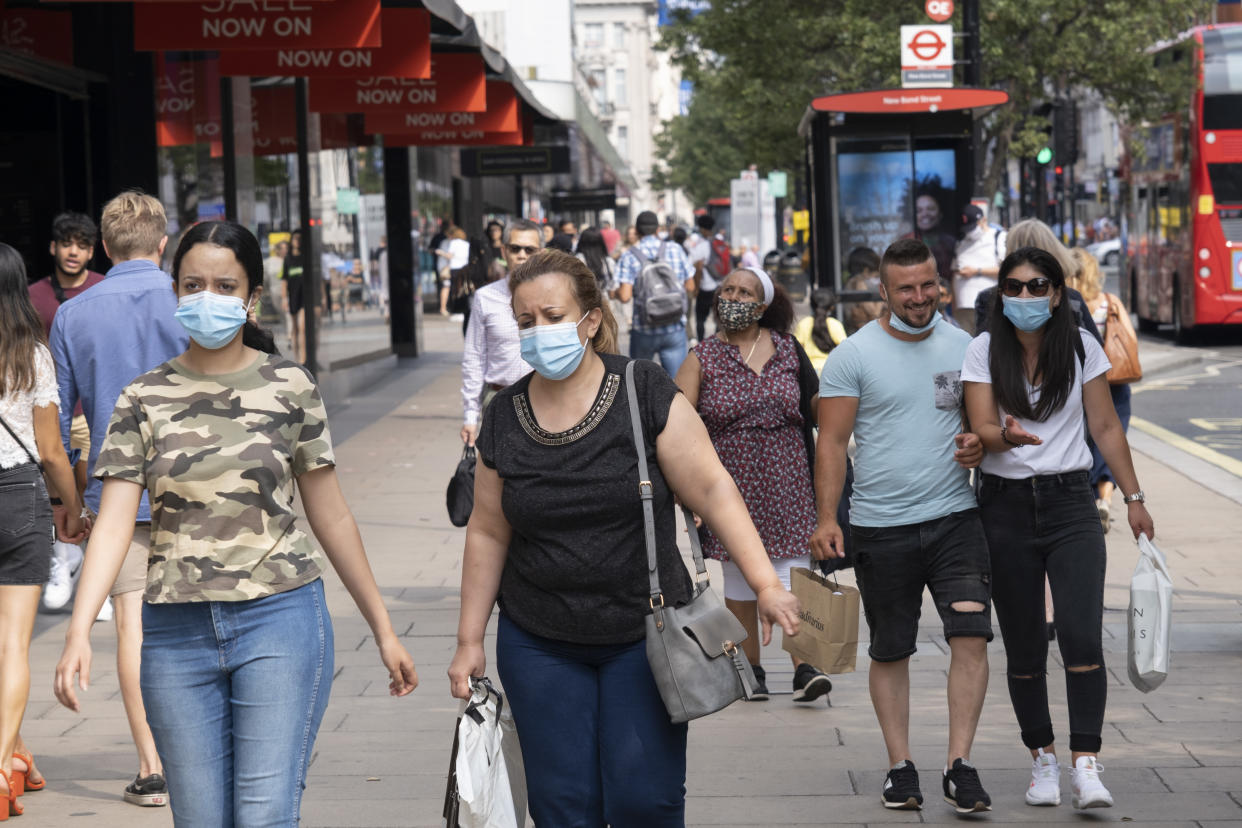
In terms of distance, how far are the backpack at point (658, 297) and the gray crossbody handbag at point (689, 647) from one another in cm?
902

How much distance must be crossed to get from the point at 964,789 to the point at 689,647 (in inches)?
68.8

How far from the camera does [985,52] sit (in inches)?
1142

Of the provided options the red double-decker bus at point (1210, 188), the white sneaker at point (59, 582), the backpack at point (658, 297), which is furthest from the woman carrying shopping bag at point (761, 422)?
the red double-decker bus at point (1210, 188)

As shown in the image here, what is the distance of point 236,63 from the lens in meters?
12.1

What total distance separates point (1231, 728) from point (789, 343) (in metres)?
2.02

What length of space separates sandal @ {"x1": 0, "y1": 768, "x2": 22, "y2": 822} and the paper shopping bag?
2357 mm

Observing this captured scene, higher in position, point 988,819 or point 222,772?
point 222,772

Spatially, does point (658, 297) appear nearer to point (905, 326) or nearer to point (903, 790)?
point (905, 326)

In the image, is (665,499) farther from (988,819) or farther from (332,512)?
(988,819)

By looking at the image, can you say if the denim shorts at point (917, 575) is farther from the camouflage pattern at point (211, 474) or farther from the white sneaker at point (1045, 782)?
the camouflage pattern at point (211, 474)

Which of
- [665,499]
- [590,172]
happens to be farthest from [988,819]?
[590,172]

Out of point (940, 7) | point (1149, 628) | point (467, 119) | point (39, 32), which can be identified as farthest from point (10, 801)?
point (940, 7)

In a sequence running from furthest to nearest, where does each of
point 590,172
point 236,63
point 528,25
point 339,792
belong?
1. point 590,172
2. point 528,25
3. point 236,63
4. point 339,792

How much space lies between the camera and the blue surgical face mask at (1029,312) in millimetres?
5109
